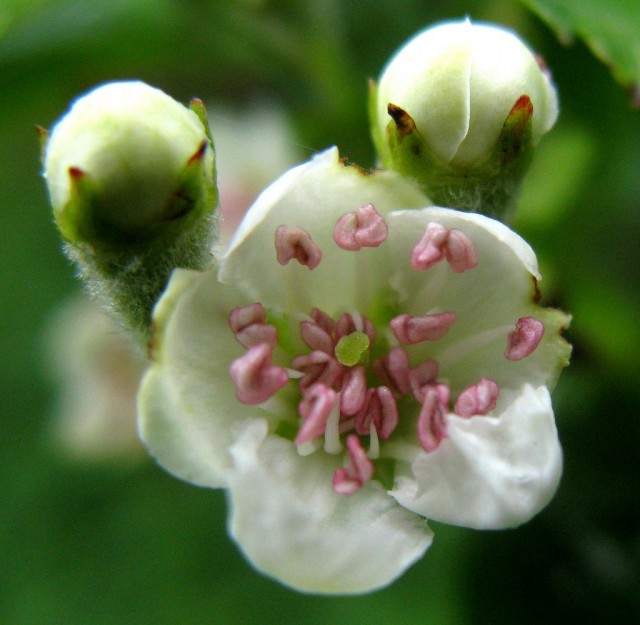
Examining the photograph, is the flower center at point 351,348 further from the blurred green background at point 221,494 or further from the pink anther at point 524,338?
the blurred green background at point 221,494

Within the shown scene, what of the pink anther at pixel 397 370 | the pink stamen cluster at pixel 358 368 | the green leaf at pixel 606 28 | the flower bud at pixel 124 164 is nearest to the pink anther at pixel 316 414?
the pink stamen cluster at pixel 358 368

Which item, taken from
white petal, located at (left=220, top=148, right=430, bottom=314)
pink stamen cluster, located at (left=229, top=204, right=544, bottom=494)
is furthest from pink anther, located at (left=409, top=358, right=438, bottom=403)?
white petal, located at (left=220, top=148, right=430, bottom=314)

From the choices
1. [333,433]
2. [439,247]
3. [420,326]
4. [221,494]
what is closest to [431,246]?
[439,247]

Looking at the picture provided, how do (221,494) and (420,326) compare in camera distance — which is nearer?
(420,326)

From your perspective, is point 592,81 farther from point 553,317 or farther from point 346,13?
point 553,317

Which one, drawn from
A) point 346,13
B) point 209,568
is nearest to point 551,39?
point 346,13

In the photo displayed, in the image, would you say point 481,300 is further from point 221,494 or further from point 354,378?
point 221,494

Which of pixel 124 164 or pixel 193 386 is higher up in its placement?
pixel 124 164

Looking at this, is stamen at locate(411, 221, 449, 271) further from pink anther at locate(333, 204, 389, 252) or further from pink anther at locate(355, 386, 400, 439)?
pink anther at locate(355, 386, 400, 439)
